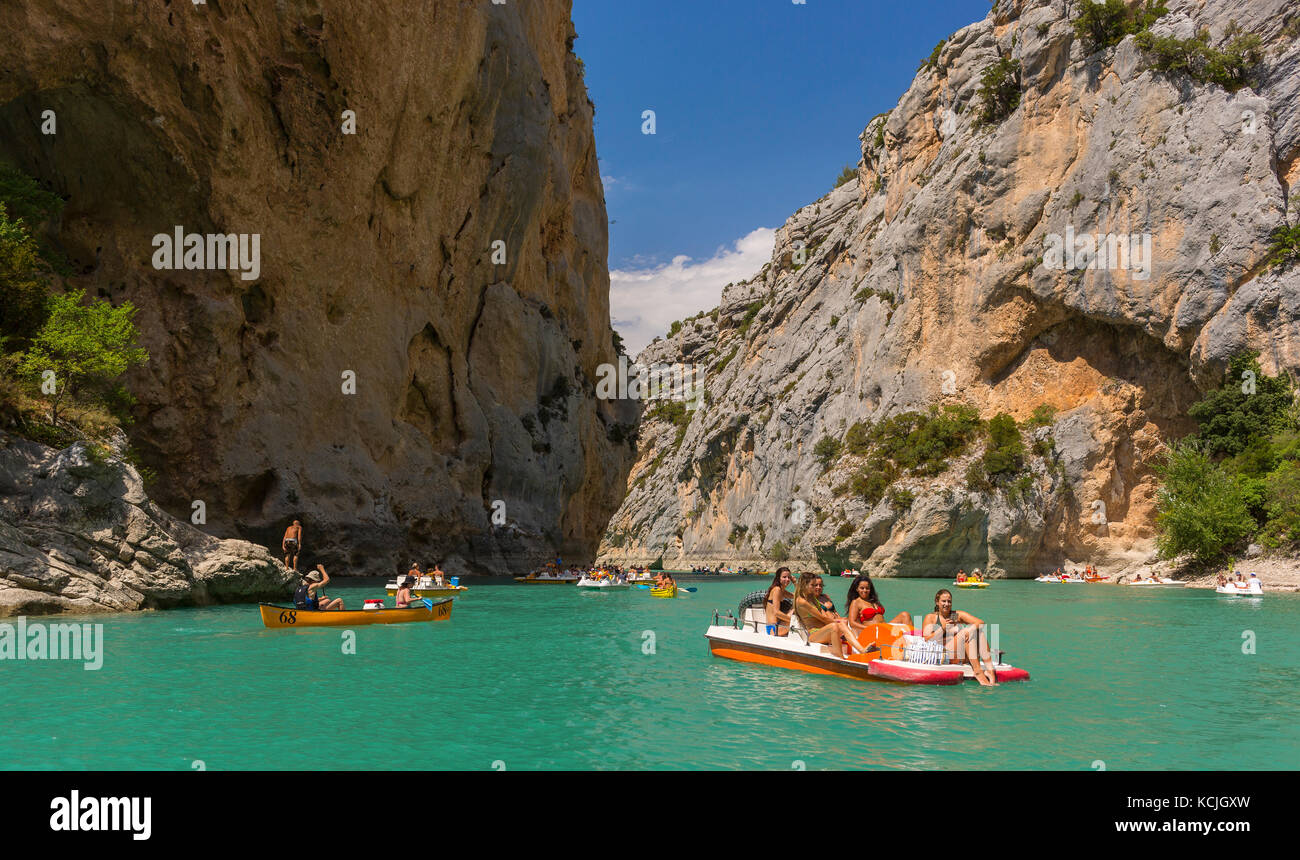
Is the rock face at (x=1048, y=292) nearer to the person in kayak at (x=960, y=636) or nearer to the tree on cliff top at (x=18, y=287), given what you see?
the person in kayak at (x=960, y=636)

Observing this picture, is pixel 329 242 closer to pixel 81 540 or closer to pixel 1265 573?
pixel 81 540

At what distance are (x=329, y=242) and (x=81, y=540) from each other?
17.0 metres

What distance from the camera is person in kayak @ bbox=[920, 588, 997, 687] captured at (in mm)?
12047

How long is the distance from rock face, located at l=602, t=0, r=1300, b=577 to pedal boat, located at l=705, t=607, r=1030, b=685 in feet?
120

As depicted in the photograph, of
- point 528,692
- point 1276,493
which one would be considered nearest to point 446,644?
point 528,692

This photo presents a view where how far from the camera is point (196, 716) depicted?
957 centimetres

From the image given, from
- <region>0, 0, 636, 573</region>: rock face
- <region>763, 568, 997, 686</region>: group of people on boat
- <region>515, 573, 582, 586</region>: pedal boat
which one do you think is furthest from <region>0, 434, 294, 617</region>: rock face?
<region>515, 573, 582, 586</region>: pedal boat

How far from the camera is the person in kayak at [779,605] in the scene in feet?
47.6

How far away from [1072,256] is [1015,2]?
2327 cm

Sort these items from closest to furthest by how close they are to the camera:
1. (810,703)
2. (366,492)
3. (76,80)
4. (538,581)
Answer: (810,703)
(76,80)
(366,492)
(538,581)

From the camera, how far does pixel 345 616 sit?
18641mm

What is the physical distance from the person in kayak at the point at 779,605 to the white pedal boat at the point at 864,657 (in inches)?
7.2
